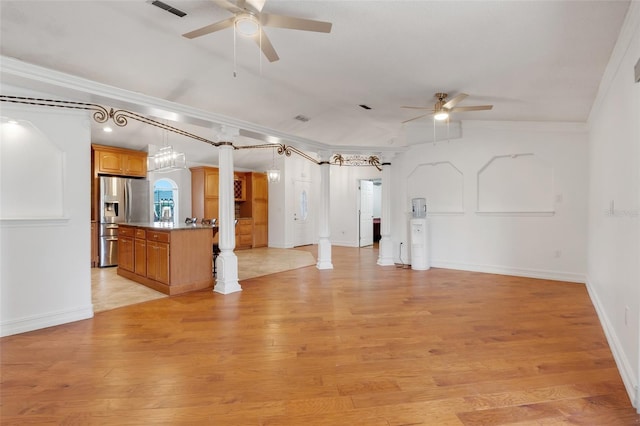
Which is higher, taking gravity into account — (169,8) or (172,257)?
(169,8)

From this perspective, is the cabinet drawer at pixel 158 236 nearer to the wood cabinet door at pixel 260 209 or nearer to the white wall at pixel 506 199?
the white wall at pixel 506 199

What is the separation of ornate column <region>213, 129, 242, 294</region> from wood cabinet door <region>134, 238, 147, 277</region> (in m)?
1.26

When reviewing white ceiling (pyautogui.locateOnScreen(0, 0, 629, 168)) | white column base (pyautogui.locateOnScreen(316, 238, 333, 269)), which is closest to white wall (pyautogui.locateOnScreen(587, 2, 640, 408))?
white ceiling (pyautogui.locateOnScreen(0, 0, 629, 168))

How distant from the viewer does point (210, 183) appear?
8445 mm

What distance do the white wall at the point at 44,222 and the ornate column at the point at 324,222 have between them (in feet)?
12.6

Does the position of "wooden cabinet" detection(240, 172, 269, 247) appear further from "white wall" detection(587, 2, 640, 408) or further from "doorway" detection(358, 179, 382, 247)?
"white wall" detection(587, 2, 640, 408)

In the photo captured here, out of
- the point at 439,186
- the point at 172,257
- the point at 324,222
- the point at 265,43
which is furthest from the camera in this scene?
the point at 324,222

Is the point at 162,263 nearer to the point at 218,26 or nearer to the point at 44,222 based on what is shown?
the point at 44,222

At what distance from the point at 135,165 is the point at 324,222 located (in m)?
4.43

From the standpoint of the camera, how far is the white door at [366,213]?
9688 mm

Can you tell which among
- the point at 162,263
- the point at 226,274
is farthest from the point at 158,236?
the point at 226,274

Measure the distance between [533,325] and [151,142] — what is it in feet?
25.1

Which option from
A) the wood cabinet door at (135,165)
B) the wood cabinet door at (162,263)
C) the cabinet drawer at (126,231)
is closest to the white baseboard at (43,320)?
the wood cabinet door at (162,263)

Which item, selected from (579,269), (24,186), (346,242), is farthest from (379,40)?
(346,242)
